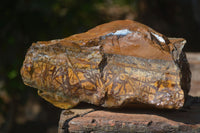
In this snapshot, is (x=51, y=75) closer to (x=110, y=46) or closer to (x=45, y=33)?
(x=110, y=46)

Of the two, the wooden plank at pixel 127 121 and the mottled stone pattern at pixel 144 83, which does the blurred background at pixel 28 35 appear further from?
the mottled stone pattern at pixel 144 83

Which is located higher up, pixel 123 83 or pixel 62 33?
pixel 62 33

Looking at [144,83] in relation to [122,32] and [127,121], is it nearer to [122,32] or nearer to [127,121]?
[127,121]

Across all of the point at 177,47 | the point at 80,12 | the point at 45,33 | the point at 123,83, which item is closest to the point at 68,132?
the point at 123,83

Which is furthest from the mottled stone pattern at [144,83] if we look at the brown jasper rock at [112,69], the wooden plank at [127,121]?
the wooden plank at [127,121]

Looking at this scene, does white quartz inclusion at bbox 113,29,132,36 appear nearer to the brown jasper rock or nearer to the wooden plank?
the brown jasper rock

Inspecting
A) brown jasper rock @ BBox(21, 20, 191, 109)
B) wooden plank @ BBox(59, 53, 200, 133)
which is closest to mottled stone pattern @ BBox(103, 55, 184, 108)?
brown jasper rock @ BBox(21, 20, 191, 109)
